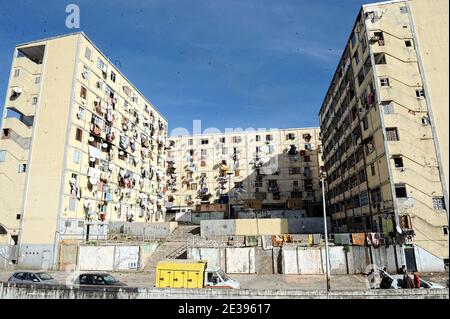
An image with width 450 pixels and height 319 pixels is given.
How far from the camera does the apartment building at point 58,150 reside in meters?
34.1

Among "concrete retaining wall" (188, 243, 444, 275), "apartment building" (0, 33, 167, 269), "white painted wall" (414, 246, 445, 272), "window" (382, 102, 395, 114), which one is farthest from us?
"apartment building" (0, 33, 167, 269)

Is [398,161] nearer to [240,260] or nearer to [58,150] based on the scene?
[240,260]

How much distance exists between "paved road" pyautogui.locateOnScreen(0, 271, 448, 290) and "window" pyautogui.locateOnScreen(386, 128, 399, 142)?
503 inches

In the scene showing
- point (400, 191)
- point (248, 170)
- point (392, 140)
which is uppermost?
point (248, 170)

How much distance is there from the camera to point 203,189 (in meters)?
68.9

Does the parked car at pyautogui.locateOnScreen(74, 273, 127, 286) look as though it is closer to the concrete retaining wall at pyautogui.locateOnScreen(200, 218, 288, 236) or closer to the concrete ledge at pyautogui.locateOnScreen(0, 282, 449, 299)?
the concrete ledge at pyautogui.locateOnScreen(0, 282, 449, 299)

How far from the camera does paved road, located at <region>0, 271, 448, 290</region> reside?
2264 cm

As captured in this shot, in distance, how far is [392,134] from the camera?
30609mm

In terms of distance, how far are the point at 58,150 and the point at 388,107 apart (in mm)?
36964

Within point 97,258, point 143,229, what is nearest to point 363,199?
point 143,229

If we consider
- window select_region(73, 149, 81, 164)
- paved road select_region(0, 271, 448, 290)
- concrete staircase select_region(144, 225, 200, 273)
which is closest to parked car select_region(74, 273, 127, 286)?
paved road select_region(0, 271, 448, 290)

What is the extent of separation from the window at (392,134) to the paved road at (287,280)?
41.9 ft
